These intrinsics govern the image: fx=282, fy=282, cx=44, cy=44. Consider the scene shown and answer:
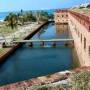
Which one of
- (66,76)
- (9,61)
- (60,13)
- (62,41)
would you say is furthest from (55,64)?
(60,13)

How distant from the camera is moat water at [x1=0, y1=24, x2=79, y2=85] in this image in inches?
947

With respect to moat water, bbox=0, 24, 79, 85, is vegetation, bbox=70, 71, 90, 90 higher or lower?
higher

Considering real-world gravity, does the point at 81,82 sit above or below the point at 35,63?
above

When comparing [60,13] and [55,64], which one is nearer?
[55,64]

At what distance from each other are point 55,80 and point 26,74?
18.6m

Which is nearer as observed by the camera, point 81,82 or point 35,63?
point 81,82

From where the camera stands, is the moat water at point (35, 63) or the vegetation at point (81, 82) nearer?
the vegetation at point (81, 82)

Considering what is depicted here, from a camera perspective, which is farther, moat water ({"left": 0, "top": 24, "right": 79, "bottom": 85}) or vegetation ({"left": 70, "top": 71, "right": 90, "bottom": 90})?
moat water ({"left": 0, "top": 24, "right": 79, "bottom": 85})

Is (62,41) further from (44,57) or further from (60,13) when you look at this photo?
(60,13)

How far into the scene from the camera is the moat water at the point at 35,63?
24.1 metres

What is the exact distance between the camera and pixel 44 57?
31.9 m

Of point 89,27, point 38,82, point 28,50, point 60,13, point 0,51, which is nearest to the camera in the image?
point 38,82

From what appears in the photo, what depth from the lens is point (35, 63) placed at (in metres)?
28.6

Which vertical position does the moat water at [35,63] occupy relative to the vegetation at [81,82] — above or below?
below
